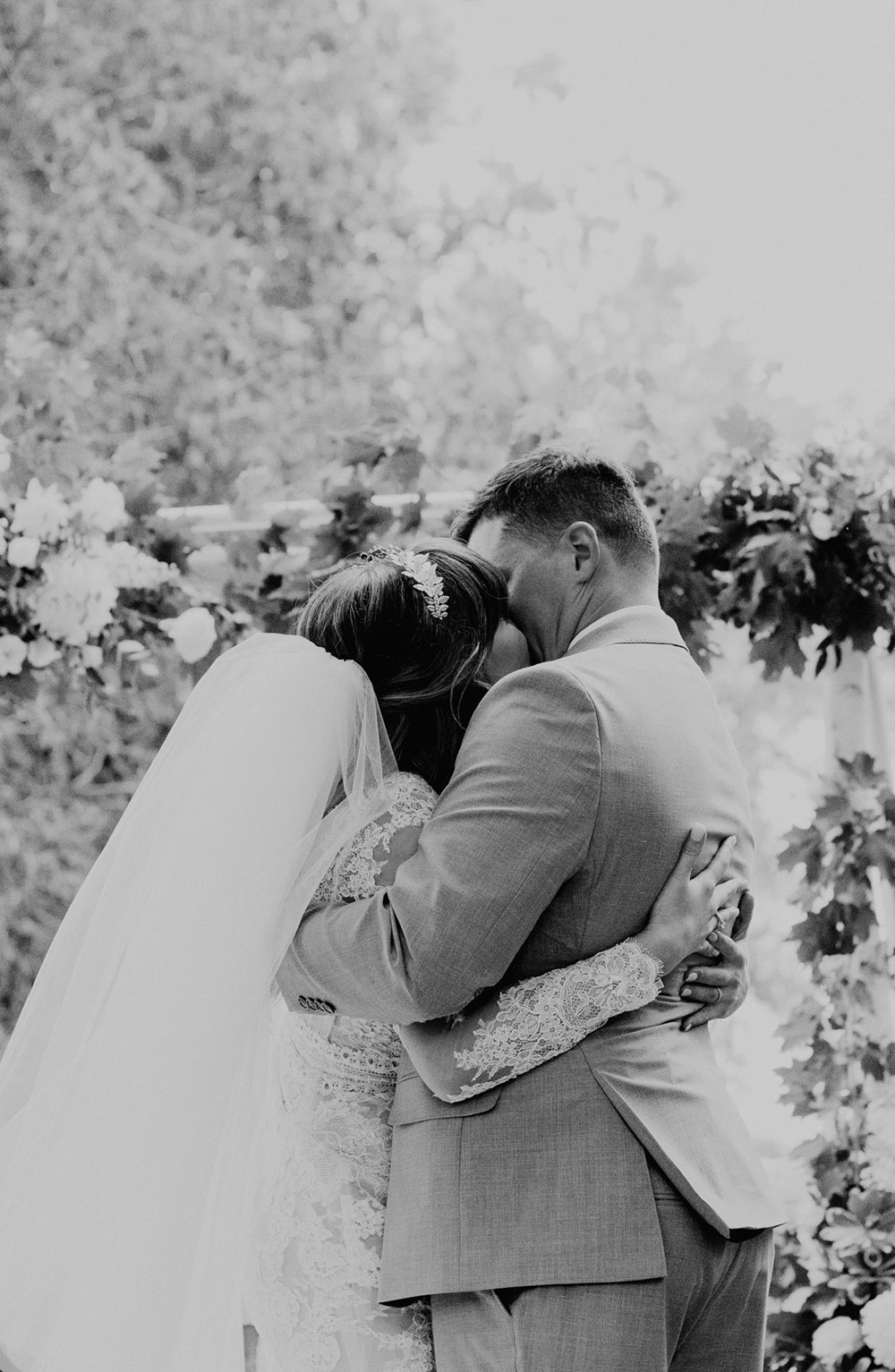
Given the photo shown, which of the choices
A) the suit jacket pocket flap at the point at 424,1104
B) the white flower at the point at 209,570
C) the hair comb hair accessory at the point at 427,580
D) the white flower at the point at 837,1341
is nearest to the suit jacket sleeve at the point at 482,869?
the suit jacket pocket flap at the point at 424,1104

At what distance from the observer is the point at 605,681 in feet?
5.93

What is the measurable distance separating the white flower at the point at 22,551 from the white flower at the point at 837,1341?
2379mm

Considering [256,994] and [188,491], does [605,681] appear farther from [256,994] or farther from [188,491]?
[188,491]

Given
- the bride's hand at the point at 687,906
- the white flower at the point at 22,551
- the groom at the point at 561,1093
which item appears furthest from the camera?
the white flower at the point at 22,551

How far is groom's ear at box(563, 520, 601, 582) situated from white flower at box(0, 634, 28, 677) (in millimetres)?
1488

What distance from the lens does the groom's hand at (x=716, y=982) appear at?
1.86 m

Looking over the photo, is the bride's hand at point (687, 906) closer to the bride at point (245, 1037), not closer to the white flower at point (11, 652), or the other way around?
the bride at point (245, 1037)

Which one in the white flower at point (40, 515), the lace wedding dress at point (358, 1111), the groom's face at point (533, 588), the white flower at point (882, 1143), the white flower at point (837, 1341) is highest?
the groom's face at point (533, 588)

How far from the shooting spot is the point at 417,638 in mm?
1966

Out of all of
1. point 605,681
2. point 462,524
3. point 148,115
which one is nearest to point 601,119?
point 148,115

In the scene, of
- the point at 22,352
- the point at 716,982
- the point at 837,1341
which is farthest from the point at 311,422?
the point at 716,982

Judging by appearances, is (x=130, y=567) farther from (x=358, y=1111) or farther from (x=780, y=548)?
(x=358, y=1111)

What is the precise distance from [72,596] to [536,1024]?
176 cm

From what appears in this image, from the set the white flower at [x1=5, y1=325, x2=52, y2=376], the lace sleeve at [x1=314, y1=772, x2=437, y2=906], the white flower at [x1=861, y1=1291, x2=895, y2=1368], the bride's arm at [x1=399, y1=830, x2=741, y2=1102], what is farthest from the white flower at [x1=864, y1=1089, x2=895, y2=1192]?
the white flower at [x1=5, y1=325, x2=52, y2=376]
